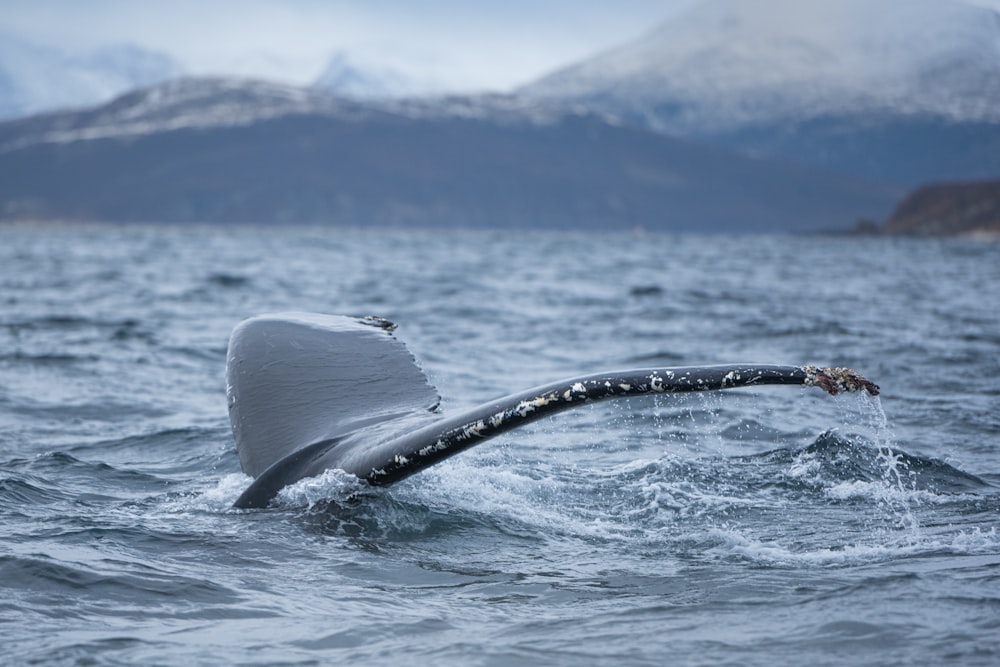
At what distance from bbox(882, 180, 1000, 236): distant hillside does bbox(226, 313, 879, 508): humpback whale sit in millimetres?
96843

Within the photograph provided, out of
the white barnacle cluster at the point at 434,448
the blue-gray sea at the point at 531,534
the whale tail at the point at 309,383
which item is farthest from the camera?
the whale tail at the point at 309,383

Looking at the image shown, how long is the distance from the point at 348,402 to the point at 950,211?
109427mm

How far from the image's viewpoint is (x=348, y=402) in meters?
5.36

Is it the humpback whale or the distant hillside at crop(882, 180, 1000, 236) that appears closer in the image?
the humpback whale

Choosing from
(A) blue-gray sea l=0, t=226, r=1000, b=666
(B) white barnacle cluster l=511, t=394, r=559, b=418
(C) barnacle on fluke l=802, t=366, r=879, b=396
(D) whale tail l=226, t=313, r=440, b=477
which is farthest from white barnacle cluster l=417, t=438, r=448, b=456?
(C) barnacle on fluke l=802, t=366, r=879, b=396

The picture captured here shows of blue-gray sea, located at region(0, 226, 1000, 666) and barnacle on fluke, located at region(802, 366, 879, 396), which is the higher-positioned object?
barnacle on fluke, located at region(802, 366, 879, 396)

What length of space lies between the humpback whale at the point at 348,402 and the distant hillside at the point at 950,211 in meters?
96.8

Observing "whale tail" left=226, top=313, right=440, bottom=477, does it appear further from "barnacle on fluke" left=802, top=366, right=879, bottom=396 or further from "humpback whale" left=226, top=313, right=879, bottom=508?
"barnacle on fluke" left=802, top=366, right=879, bottom=396

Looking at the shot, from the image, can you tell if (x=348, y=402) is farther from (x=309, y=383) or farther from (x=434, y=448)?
(x=434, y=448)

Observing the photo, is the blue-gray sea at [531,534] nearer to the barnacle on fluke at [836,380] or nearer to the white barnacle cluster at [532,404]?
the white barnacle cluster at [532,404]

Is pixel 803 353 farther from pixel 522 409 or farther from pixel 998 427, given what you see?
pixel 522 409

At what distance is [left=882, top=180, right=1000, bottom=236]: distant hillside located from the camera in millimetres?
100438

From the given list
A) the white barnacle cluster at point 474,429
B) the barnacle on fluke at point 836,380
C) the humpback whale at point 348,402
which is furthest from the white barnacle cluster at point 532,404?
the barnacle on fluke at point 836,380

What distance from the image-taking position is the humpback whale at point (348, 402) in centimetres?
402
